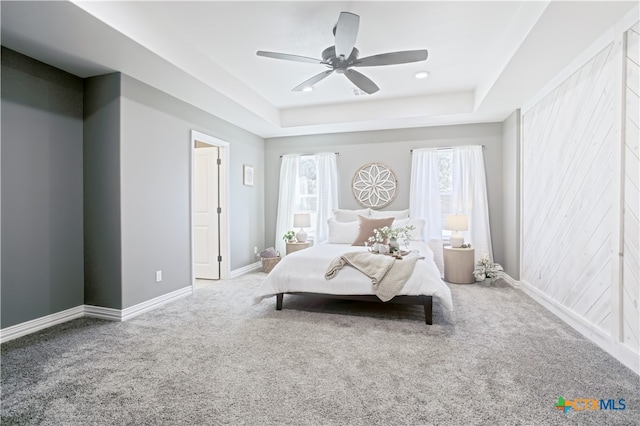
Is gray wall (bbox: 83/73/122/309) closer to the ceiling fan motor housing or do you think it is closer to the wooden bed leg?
the ceiling fan motor housing

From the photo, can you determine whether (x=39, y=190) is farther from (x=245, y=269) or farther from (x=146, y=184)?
(x=245, y=269)

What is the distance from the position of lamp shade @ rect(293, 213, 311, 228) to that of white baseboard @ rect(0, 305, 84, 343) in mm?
3083

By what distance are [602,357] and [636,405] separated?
0.64 m

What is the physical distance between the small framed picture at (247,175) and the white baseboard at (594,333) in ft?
14.7

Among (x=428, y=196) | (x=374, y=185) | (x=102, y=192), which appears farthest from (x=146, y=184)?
(x=428, y=196)

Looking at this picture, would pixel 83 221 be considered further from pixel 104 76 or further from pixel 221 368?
pixel 221 368

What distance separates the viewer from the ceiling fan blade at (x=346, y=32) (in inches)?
87.2

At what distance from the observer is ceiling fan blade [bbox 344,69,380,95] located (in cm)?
313

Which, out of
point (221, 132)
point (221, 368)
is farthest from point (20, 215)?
point (221, 132)

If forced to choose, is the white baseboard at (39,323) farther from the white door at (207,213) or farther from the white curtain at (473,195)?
the white curtain at (473,195)

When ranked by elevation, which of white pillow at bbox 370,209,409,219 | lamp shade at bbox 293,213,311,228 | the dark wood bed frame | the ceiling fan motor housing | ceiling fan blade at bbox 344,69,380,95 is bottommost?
the dark wood bed frame

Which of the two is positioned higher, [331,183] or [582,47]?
[582,47]

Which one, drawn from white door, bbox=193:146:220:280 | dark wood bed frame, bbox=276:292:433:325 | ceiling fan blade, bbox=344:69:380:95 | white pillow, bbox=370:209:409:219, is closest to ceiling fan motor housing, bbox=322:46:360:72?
ceiling fan blade, bbox=344:69:380:95

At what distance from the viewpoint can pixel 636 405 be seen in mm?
1751
